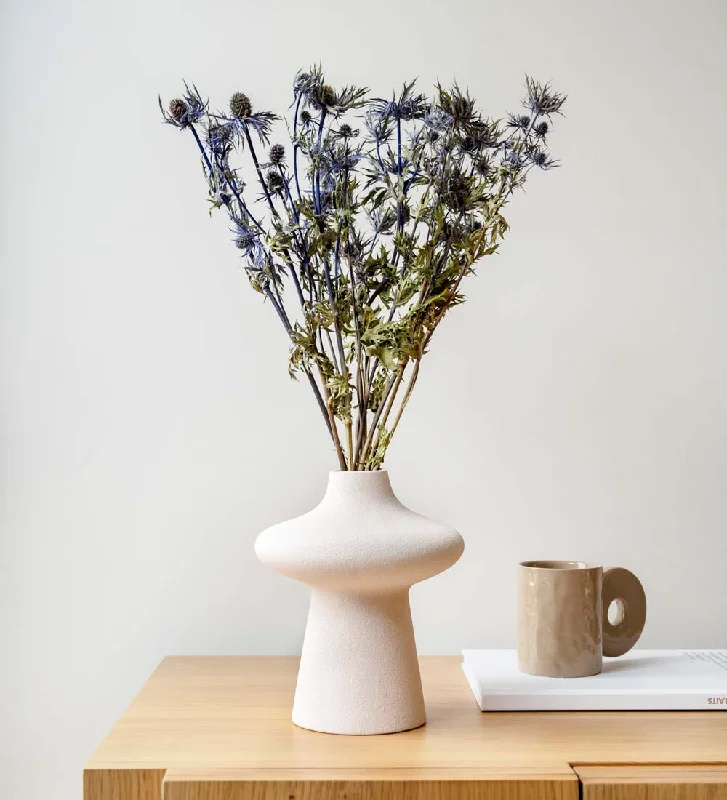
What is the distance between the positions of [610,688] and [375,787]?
1.10ft

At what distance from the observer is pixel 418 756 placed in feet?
2.64

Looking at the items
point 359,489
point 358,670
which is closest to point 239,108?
point 359,489

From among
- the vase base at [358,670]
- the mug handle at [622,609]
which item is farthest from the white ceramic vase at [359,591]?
the mug handle at [622,609]

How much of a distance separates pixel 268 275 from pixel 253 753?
46cm

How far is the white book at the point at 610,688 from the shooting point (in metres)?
0.95

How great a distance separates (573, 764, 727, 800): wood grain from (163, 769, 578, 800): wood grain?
0.02 m

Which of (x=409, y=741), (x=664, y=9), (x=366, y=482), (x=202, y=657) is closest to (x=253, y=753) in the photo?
(x=409, y=741)

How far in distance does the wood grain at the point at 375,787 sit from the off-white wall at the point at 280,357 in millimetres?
516

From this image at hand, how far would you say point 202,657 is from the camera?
4.02 ft

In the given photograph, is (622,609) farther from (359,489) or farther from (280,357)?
(280,357)

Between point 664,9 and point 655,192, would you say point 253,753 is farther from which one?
point 664,9

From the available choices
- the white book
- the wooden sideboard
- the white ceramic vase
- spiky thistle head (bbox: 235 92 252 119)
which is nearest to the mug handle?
the white book

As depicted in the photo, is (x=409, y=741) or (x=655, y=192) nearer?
(x=409, y=741)

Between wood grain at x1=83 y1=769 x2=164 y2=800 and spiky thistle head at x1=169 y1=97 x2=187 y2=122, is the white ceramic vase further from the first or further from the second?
spiky thistle head at x1=169 y1=97 x2=187 y2=122
